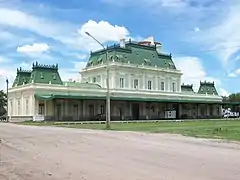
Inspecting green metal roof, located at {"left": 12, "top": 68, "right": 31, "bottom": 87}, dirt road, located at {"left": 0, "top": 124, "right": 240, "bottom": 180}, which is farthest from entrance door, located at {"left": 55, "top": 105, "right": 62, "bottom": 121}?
dirt road, located at {"left": 0, "top": 124, "right": 240, "bottom": 180}

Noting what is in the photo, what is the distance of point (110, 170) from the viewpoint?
1116 cm

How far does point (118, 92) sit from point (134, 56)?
1201 centimetres

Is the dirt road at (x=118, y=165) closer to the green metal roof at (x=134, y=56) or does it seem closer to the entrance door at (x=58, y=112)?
the entrance door at (x=58, y=112)

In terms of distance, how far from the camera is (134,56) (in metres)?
95.7

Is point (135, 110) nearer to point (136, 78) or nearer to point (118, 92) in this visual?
point (118, 92)

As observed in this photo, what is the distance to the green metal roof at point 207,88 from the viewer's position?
11630 centimetres

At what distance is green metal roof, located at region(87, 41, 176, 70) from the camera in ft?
303

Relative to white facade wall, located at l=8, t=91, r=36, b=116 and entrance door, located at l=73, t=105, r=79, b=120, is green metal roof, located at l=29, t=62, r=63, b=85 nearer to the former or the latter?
white facade wall, located at l=8, t=91, r=36, b=116

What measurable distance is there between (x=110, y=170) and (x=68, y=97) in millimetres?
63320

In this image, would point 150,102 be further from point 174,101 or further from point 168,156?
point 168,156

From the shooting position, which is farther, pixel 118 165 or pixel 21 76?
pixel 21 76

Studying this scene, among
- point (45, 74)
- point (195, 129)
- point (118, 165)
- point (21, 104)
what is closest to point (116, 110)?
point (45, 74)

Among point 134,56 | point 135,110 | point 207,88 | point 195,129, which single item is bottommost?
point 195,129

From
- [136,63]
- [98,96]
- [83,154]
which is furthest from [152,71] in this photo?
[83,154]
